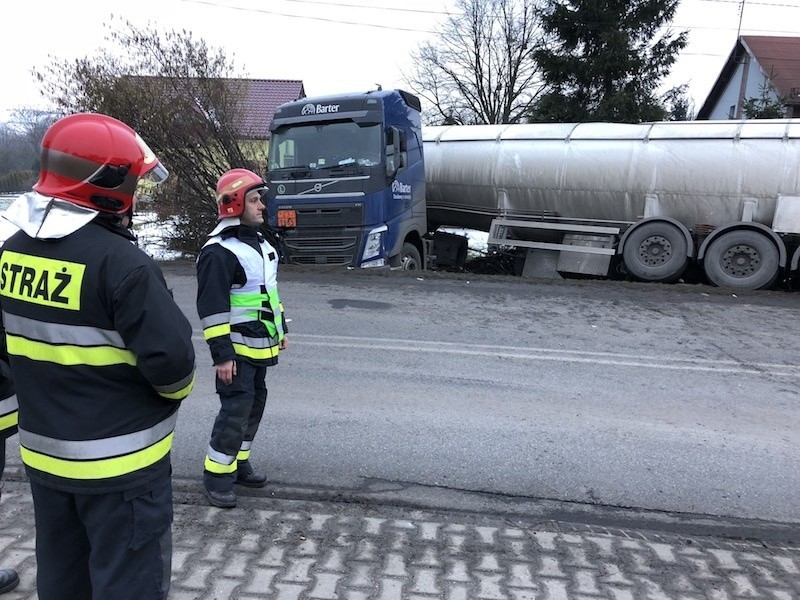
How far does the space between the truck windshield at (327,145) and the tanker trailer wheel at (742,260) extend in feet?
20.9

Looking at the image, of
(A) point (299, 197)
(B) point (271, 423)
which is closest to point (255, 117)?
(A) point (299, 197)

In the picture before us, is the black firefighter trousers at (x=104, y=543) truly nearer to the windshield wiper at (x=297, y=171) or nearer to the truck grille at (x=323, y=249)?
the truck grille at (x=323, y=249)

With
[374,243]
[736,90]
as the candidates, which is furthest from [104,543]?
[736,90]

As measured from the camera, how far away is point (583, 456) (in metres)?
4.05

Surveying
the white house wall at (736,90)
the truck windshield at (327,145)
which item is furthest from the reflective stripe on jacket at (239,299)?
the white house wall at (736,90)

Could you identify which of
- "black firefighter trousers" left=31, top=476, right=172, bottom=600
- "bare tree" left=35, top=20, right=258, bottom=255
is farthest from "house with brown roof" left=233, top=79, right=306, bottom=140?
"black firefighter trousers" left=31, top=476, right=172, bottom=600

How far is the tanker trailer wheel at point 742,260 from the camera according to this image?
1023 cm

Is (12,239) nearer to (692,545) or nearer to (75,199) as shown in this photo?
(75,199)

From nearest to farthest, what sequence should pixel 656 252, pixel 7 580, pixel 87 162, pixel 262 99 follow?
pixel 87 162 < pixel 7 580 < pixel 656 252 < pixel 262 99

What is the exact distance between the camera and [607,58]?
66.0 ft

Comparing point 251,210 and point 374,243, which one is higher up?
point 251,210

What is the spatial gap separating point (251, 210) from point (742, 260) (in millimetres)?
10105

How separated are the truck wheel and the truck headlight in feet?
2.92

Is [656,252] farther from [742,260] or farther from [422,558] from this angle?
[422,558]
